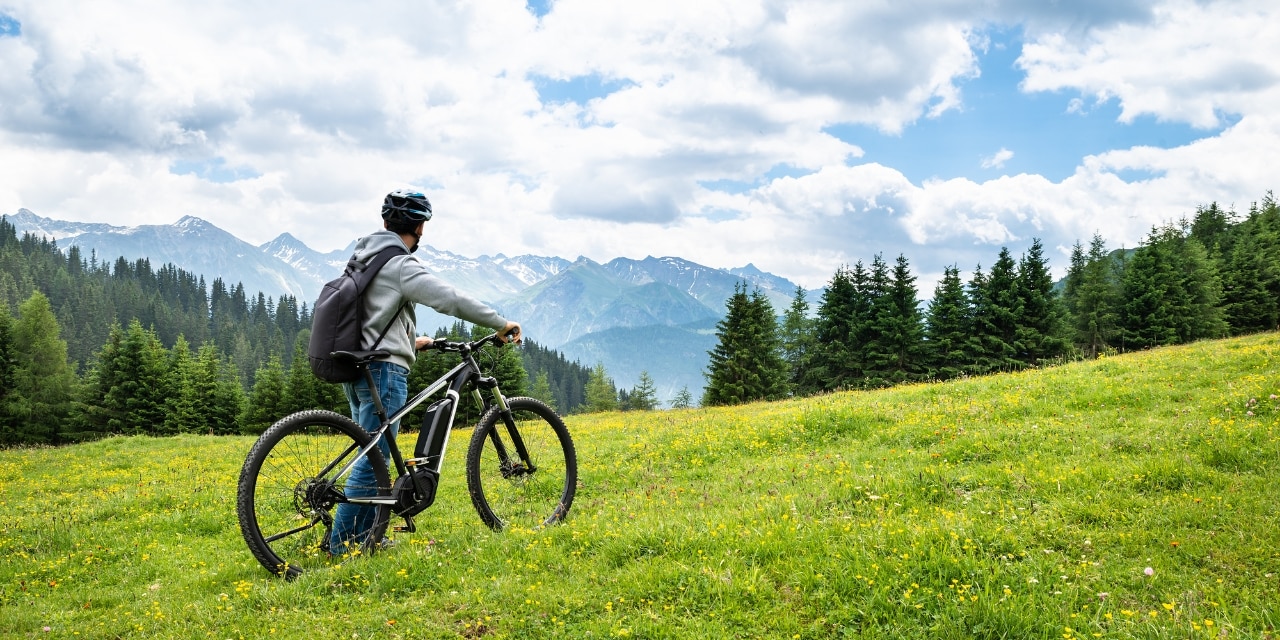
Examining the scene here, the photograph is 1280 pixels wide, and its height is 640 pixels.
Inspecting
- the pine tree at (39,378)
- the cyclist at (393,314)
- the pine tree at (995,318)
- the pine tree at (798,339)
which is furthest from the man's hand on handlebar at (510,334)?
the pine tree at (39,378)

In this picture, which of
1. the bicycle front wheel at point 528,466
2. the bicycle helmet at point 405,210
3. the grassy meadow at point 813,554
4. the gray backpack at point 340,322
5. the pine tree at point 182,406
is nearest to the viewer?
the grassy meadow at point 813,554

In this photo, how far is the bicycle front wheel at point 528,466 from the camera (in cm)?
688

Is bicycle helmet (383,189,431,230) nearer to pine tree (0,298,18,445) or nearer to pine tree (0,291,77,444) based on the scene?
pine tree (0,298,18,445)

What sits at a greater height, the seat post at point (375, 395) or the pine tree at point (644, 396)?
the seat post at point (375, 395)

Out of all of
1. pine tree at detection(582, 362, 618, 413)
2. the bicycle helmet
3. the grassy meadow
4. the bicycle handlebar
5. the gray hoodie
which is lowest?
pine tree at detection(582, 362, 618, 413)

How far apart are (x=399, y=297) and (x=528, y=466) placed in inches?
102

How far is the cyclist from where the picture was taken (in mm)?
5617

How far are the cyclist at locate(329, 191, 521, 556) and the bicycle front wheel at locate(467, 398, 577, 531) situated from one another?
46.2 inches

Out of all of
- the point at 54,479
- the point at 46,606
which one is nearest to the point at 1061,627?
the point at 46,606

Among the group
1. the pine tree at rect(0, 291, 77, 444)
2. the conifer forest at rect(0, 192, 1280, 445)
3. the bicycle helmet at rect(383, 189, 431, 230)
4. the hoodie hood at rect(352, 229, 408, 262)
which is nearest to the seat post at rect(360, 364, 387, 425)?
the hoodie hood at rect(352, 229, 408, 262)

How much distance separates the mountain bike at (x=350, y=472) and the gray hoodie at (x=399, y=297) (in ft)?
0.67

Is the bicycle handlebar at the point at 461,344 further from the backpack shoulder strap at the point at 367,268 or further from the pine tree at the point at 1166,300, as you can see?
the pine tree at the point at 1166,300

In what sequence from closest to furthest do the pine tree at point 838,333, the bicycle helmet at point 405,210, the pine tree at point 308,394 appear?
the bicycle helmet at point 405,210
the pine tree at point 308,394
the pine tree at point 838,333

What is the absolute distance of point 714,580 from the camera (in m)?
4.89
